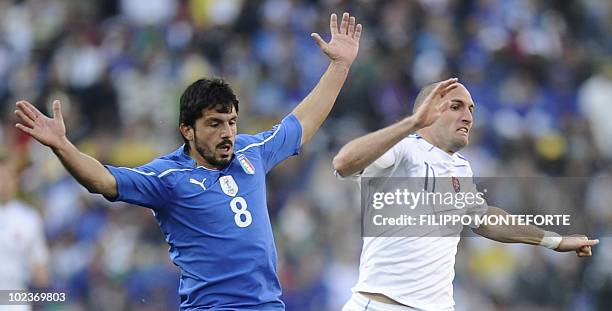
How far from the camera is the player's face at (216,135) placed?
20.6 feet

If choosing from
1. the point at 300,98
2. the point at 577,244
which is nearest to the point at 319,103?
the point at 577,244

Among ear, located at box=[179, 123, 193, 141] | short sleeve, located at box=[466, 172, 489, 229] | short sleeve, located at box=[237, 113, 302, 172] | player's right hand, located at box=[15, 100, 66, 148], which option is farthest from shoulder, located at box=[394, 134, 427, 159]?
player's right hand, located at box=[15, 100, 66, 148]

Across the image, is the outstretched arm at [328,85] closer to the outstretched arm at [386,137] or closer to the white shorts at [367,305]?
the outstretched arm at [386,137]

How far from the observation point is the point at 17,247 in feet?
30.7

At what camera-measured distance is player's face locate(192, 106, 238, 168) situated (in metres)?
6.28

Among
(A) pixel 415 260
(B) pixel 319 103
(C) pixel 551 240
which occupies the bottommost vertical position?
(A) pixel 415 260

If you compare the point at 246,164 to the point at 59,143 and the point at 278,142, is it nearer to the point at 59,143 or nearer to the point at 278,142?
the point at 278,142

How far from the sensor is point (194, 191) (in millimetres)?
6219

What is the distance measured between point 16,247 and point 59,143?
386 centimetres

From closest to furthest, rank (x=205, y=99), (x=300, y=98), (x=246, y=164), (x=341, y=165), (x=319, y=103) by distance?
(x=341, y=165), (x=205, y=99), (x=246, y=164), (x=319, y=103), (x=300, y=98)

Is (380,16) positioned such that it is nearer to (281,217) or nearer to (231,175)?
(281,217)

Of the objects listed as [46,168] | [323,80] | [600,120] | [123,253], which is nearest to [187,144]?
[323,80]

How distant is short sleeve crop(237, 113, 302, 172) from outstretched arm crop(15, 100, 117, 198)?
107 cm

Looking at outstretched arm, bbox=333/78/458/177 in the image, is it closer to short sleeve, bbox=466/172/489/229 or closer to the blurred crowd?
short sleeve, bbox=466/172/489/229
